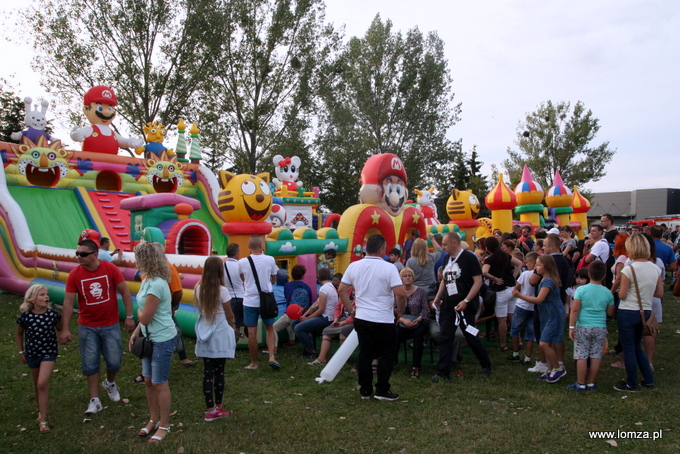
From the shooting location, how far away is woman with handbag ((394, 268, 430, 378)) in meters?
5.40

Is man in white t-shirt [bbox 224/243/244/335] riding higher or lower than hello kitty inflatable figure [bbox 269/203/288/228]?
lower

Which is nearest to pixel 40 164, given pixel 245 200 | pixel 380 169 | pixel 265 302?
pixel 245 200

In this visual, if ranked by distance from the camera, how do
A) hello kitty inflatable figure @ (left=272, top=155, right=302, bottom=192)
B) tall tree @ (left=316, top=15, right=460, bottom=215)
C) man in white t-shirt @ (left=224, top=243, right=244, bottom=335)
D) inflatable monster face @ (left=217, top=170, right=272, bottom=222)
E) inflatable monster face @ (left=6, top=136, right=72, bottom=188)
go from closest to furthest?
man in white t-shirt @ (left=224, top=243, right=244, bottom=335) → inflatable monster face @ (left=217, top=170, right=272, bottom=222) → inflatable monster face @ (left=6, top=136, right=72, bottom=188) → hello kitty inflatable figure @ (left=272, top=155, right=302, bottom=192) → tall tree @ (left=316, top=15, right=460, bottom=215)

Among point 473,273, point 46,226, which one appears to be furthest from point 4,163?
point 473,273

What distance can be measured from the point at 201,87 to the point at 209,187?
425 inches

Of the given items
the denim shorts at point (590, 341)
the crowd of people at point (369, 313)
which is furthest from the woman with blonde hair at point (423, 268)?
the denim shorts at point (590, 341)

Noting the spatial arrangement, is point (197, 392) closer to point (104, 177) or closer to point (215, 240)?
point (215, 240)

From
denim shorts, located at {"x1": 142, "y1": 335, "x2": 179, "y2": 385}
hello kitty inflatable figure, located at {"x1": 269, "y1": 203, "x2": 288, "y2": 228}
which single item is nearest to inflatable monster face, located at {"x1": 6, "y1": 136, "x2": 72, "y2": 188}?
hello kitty inflatable figure, located at {"x1": 269, "y1": 203, "x2": 288, "y2": 228}

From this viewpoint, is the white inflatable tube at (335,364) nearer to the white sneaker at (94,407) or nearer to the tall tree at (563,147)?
the white sneaker at (94,407)

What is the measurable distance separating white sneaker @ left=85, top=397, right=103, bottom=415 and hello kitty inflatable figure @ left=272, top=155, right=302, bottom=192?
15.3 meters

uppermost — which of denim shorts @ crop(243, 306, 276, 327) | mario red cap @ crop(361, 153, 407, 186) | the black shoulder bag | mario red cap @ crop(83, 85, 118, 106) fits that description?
mario red cap @ crop(83, 85, 118, 106)

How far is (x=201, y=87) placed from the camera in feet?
74.5

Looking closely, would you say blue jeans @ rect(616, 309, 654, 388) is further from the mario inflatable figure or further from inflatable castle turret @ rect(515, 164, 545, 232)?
inflatable castle turret @ rect(515, 164, 545, 232)

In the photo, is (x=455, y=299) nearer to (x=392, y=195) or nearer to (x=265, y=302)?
(x=265, y=302)
